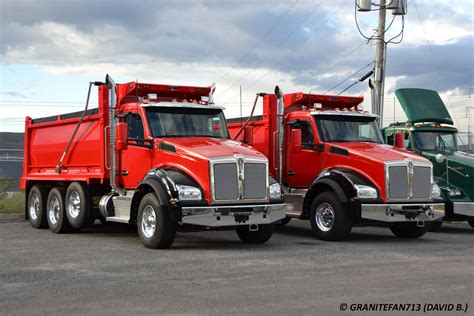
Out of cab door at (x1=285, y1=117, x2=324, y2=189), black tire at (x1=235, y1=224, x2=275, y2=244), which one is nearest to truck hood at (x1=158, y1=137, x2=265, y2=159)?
black tire at (x1=235, y1=224, x2=275, y2=244)

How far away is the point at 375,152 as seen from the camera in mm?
15281

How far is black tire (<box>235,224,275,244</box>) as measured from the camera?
47.0 ft

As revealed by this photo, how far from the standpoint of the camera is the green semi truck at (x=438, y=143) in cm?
1745

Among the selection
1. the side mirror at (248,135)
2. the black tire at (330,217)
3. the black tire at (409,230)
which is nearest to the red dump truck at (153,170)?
the side mirror at (248,135)

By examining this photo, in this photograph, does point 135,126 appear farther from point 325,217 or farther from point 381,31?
point 381,31

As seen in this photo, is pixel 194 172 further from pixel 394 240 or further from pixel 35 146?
pixel 35 146

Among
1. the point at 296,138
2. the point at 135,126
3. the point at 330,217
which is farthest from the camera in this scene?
the point at 296,138

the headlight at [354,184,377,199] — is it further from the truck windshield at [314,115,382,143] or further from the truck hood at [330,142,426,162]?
the truck windshield at [314,115,382,143]

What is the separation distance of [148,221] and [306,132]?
463 centimetres

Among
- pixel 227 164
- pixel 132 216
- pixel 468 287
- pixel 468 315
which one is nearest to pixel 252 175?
pixel 227 164

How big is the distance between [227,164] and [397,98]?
7.32m

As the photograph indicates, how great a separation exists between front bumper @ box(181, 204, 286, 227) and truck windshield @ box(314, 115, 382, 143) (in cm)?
318

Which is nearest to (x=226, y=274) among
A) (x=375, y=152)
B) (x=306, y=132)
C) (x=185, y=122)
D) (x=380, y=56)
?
(x=185, y=122)

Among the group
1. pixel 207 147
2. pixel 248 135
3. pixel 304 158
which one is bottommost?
pixel 304 158
